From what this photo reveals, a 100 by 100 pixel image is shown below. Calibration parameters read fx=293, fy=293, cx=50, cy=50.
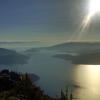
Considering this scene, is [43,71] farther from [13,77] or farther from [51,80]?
[13,77]

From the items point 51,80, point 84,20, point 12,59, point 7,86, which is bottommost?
point 7,86

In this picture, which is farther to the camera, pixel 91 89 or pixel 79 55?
pixel 79 55

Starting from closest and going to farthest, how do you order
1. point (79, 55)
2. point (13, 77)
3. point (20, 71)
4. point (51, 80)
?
point (13, 77) < point (20, 71) < point (51, 80) < point (79, 55)

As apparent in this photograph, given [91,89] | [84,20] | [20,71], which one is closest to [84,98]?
[91,89]

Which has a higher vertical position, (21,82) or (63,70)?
(63,70)

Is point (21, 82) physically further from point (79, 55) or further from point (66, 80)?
point (79, 55)

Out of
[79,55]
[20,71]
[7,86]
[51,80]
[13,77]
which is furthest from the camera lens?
[79,55]

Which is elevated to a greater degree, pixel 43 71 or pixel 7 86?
pixel 43 71

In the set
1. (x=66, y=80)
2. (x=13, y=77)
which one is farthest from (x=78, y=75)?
(x=13, y=77)

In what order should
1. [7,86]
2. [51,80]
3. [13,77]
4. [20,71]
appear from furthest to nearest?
[51,80]
[20,71]
[13,77]
[7,86]
